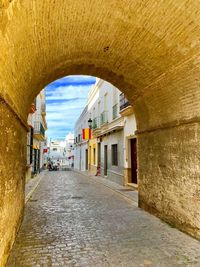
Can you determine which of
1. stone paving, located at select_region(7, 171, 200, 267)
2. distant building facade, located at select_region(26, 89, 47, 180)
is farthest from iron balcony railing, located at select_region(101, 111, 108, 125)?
stone paving, located at select_region(7, 171, 200, 267)

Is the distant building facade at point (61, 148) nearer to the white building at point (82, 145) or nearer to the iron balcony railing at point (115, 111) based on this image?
the white building at point (82, 145)

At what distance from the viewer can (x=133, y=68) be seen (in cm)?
663

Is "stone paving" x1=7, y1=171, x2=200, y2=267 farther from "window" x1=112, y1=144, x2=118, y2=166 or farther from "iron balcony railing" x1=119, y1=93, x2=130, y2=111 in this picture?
"window" x1=112, y1=144, x2=118, y2=166

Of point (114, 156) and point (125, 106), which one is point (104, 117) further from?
point (125, 106)

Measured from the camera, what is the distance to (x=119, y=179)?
14.8 meters

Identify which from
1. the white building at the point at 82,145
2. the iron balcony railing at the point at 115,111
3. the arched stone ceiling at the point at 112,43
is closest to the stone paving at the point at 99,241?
the arched stone ceiling at the point at 112,43

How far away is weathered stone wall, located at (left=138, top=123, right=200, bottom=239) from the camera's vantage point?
17.6ft

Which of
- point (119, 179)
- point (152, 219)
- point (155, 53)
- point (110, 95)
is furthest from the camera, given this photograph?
point (110, 95)

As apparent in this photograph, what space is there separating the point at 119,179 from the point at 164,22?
1142 cm

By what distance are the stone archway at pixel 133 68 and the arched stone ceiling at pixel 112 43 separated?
0.06 ft

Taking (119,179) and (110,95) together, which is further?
(110,95)

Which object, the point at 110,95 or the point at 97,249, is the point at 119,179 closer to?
the point at 110,95

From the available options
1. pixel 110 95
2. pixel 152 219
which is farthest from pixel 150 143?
pixel 110 95

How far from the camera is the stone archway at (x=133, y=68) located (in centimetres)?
387
